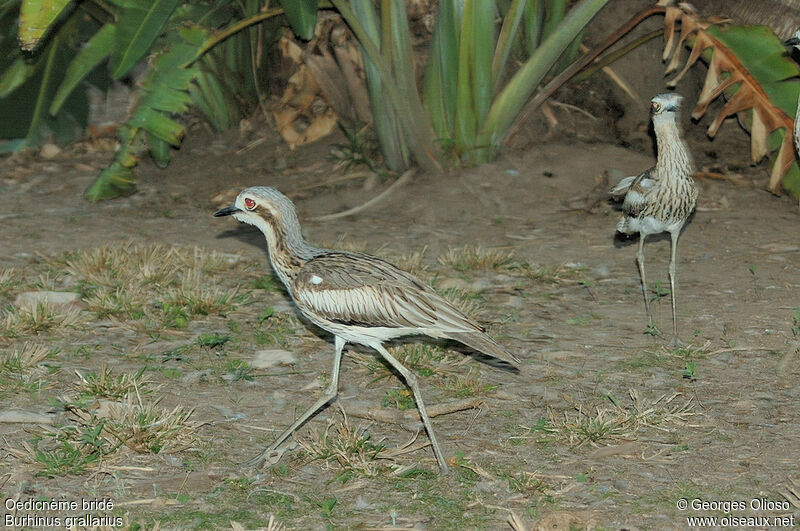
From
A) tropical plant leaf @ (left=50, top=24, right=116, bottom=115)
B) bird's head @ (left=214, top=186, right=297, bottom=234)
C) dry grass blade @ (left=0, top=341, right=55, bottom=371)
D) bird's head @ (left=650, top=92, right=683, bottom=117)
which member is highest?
tropical plant leaf @ (left=50, top=24, right=116, bottom=115)

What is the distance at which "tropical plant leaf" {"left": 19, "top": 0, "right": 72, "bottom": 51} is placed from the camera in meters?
6.73

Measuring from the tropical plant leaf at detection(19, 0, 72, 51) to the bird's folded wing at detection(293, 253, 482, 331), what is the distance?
341 cm

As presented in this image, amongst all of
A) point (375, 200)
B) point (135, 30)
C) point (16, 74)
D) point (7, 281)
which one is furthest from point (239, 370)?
point (16, 74)

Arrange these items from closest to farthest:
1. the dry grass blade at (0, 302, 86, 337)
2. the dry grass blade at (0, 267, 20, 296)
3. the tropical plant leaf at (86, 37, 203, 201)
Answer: the dry grass blade at (0, 302, 86, 337)
the dry grass blade at (0, 267, 20, 296)
the tropical plant leaf at (86, 37, 203, 201)

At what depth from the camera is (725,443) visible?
438 centimetres

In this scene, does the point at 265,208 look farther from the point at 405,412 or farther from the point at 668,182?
the point at 668,182

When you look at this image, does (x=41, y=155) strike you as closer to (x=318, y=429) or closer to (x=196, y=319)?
(x=196, y=319)

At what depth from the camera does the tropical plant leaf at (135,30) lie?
7.27m

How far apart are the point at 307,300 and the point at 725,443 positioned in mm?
1954

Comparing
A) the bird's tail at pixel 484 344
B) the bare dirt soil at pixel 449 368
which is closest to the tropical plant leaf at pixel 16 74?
the bare dirt soil at pixel 449 368

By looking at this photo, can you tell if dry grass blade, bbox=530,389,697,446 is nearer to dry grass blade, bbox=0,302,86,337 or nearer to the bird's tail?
the bird's tail

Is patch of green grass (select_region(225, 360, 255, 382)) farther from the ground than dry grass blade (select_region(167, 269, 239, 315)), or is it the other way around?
dry grass blade (select_region(167, 269, 239, 315))

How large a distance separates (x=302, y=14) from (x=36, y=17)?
206 cm

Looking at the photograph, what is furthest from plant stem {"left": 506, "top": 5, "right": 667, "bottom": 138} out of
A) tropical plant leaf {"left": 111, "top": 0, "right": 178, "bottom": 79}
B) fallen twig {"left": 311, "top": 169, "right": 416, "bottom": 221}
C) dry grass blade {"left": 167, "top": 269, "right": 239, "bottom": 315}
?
dry grass blade {"left": 167, "top": 269, "right": 239, "bottom": 315}
